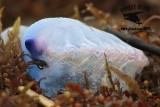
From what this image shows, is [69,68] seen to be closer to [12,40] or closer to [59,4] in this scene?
[12,40]

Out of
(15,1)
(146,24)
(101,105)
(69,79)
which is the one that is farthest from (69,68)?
(15,1)

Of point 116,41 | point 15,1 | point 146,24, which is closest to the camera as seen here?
point 116,41

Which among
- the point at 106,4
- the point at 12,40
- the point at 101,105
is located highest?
the point at 106,4

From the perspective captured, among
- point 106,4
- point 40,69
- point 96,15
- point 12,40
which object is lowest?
point 40,69

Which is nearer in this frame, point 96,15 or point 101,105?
point 101,105

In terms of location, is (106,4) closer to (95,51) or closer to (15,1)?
(15,1)

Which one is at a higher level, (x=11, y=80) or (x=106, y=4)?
(x=106, y=4)

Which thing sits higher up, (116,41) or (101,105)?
(116,41)

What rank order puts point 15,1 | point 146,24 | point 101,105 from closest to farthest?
point 101,105 < point 146,24 < point 15,1

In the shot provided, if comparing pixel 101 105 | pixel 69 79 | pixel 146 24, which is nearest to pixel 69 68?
pixel 69 79
